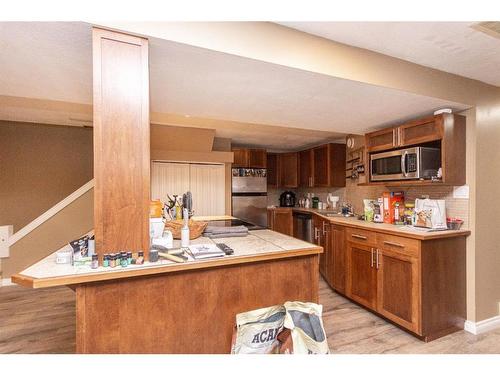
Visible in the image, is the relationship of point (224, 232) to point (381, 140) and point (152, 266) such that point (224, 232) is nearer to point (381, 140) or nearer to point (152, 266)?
point (152, 266)

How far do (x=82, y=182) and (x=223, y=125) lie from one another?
2.71 metres

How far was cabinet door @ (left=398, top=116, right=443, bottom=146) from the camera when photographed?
2.17 m

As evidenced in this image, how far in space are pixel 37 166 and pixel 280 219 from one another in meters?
4.20

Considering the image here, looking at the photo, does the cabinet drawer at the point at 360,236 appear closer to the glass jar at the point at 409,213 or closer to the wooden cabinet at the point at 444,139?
the glass jar at the point at 409,213

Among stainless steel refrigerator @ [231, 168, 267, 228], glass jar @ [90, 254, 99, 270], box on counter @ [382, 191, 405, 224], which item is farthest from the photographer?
stainless steel refrigerator @ [231, 168, 267, 228]

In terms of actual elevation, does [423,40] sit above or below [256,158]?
above

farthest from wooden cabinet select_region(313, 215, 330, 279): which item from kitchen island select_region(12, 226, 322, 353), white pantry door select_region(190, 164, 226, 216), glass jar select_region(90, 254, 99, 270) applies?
glass jar select_region(90, 254, 99, 270)

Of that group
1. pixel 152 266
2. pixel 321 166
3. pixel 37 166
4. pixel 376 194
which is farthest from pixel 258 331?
pixel 37 166

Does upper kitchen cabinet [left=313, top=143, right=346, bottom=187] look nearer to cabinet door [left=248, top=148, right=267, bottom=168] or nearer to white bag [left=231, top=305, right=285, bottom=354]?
cabinet door [left=248, top=148, right=267, bottom=168]

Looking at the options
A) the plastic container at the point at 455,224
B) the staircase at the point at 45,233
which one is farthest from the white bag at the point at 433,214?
the staircase at the point at 45,233

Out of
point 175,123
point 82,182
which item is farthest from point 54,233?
point 175,123

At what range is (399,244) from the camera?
2.18 m

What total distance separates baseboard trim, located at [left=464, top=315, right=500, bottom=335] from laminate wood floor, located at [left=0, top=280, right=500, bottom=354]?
42 mm
